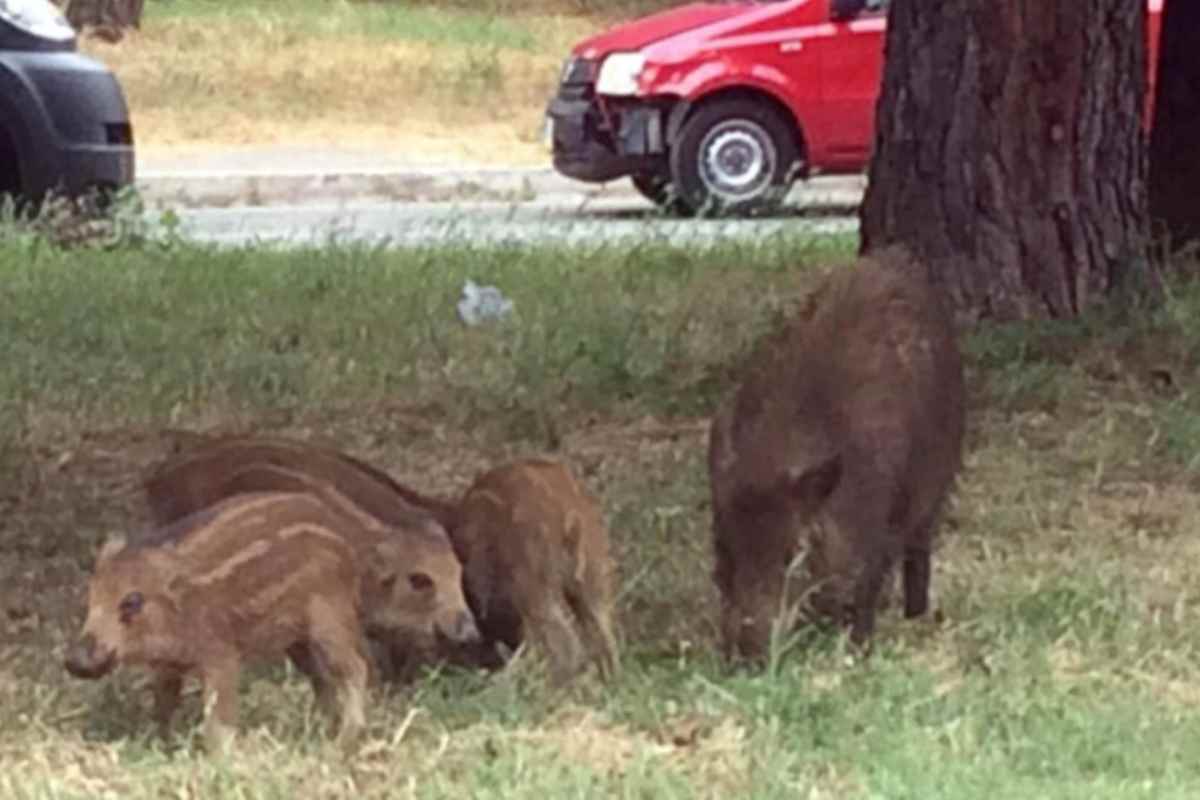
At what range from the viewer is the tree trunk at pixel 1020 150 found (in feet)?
31.7

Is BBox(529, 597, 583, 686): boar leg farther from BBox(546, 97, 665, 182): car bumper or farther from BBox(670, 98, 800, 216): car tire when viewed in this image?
BBox(546, 97, 665, 182): car bumper

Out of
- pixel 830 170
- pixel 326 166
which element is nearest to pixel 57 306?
pixel 830 170

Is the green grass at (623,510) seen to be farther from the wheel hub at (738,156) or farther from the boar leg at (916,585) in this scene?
the wheel hub at (738,156)

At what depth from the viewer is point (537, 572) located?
6086 millimetres

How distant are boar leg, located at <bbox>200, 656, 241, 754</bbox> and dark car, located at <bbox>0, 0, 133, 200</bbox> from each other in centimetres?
792

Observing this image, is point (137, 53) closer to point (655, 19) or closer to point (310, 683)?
point (655, 19)

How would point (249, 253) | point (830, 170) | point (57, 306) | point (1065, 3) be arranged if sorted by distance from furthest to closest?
point (830, 170), point (249, 253), point (57, 306), point (1065, 3)

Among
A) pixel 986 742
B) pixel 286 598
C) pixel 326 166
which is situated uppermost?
pixel 286 598

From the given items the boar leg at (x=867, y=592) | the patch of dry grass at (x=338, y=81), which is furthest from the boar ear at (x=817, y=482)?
the patch of dry grass at (x=338, y=81)

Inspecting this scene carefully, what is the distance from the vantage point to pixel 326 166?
2056 cm

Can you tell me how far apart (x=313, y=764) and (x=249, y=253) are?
7305 millimetres

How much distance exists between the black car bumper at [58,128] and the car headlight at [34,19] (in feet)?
0.58

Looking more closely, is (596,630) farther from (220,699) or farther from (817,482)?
(220,699)

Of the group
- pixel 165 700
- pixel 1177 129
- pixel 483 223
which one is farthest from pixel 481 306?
pixel 483 223
